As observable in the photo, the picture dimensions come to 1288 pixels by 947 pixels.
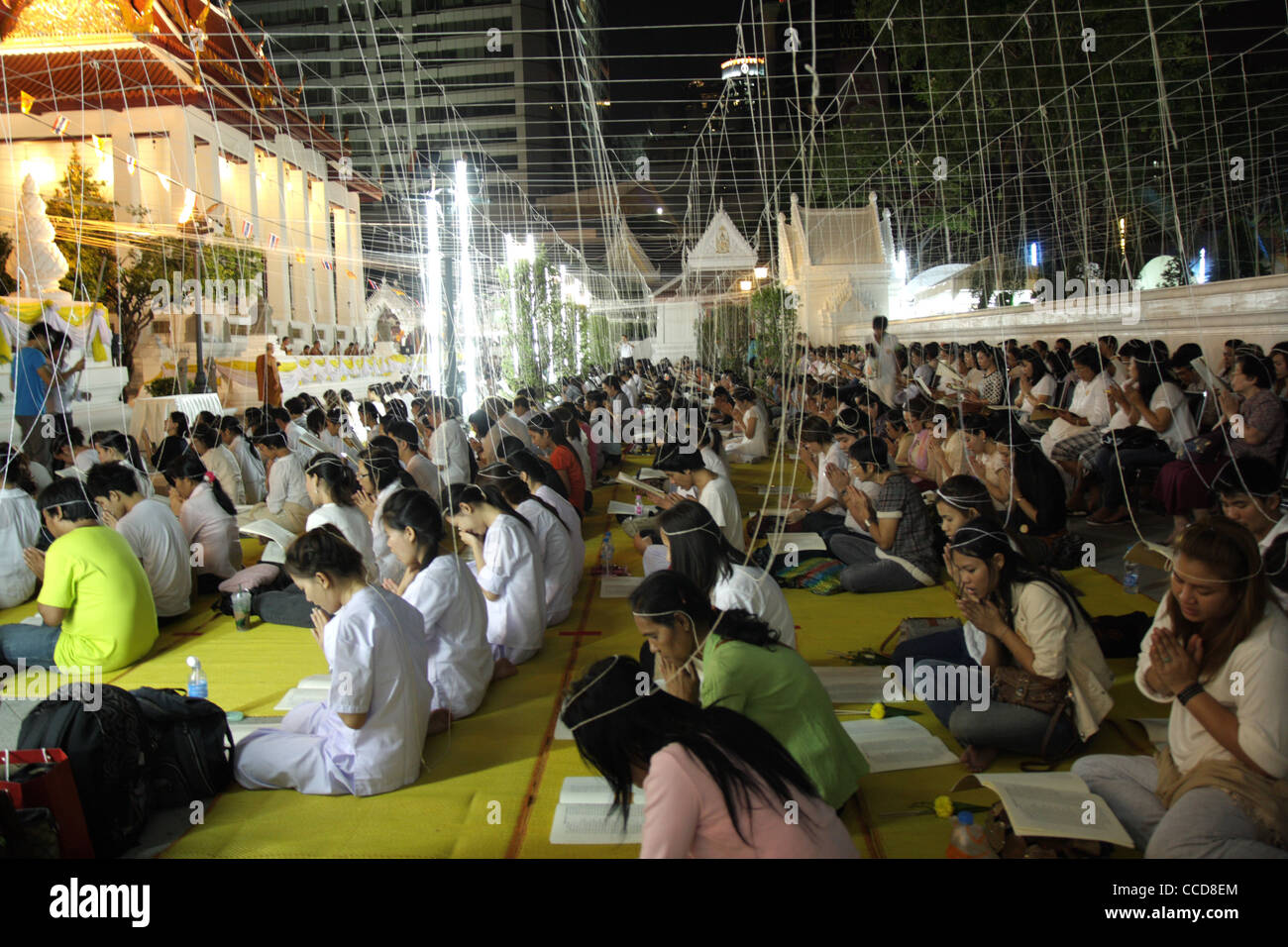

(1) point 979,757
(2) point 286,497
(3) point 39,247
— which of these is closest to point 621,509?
(2) point 286,497

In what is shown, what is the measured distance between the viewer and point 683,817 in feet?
6.35

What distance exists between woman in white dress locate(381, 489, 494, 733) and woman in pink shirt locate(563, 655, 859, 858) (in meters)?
2.06

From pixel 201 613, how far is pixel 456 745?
2.88 meters

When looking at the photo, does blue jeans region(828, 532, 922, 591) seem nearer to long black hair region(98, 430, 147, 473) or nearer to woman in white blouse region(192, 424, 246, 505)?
long black hair region(98, 430, 147, 473)

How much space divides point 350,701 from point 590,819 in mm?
948

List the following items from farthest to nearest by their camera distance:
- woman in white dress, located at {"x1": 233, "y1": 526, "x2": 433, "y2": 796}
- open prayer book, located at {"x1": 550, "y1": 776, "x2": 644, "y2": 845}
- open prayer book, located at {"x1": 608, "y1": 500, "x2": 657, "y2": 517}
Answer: open prayer book, located at {"x1": 608, "y1": 500, "x2": 657, "y2": 517} < woman in white dress, located at {"x1": 233, "y1": 526, "x2": 433, "y2": 796} < open prayer book, located at {"x1": 550, "y1": 776, "x2": 644, "y2": 845}

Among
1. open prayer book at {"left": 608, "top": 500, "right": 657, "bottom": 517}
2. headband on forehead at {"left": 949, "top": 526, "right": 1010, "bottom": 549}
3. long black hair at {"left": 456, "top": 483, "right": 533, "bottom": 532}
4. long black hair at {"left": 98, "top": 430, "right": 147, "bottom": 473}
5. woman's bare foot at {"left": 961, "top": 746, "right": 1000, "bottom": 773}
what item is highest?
long black hair at {"left": 98, "top": 430, "right": 147, "bottom": 473}

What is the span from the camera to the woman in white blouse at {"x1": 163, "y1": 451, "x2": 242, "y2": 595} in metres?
6.30

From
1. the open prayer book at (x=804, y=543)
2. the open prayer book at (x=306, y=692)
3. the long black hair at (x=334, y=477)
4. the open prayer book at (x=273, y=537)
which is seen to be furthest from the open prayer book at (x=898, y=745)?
the open prayer book at (x=273, y=537)

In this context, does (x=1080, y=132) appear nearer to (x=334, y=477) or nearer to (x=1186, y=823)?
(x=334, y=477)

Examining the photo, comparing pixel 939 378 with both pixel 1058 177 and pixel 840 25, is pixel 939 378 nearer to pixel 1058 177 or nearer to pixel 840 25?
pixel 1058 177

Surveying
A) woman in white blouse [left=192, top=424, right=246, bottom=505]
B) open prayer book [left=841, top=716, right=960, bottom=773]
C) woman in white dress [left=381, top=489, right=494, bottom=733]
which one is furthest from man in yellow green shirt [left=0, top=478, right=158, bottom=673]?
open prayer book [left=841, top=716, right=960, bottom=773]

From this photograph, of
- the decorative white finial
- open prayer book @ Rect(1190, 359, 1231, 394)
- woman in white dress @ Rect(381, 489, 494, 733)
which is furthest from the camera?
the decorative white finial
